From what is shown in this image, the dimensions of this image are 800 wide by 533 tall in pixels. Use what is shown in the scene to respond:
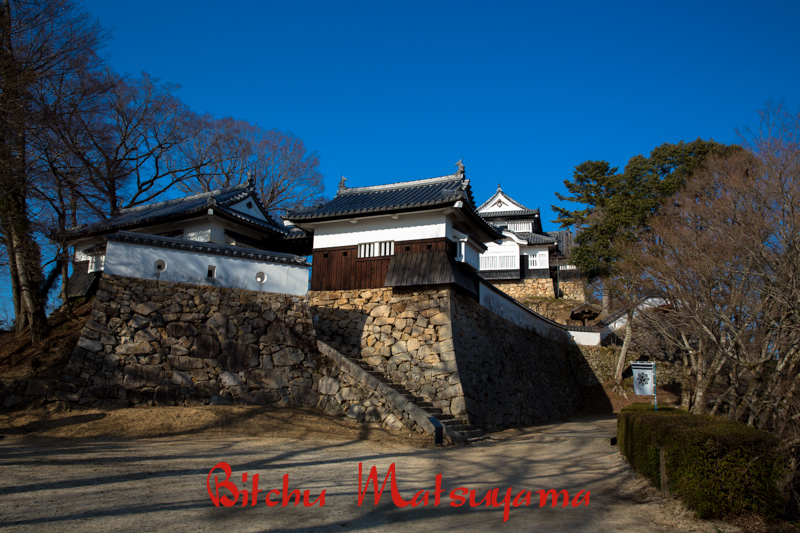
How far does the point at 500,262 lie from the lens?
3231cm

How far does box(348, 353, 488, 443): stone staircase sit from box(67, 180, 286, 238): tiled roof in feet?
25.4

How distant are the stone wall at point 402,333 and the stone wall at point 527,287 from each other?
56.2ft

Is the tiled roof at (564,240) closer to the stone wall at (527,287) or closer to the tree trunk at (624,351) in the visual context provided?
the stone wall at (527,287)

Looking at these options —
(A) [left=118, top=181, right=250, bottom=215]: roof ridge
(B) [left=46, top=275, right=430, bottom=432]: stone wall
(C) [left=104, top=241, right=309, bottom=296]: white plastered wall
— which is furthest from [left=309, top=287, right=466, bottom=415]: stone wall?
(A) [left=118, top=181, right=250, bottom=215]: roof ridge

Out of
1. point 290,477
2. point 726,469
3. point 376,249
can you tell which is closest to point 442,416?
point 376,249

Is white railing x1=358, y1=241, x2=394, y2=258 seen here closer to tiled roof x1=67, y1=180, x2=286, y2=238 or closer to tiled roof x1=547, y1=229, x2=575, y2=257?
tiled roof x1=67, y1=180, x2=286, y2=238

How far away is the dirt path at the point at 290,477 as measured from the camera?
5711 millimetres

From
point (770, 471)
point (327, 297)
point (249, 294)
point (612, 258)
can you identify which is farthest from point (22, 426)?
point (612, 258)

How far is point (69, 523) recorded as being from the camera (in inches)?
204

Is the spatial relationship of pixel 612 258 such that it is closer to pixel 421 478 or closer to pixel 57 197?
pixel 421 478

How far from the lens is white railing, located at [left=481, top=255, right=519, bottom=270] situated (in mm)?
32062

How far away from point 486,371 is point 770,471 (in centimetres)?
1051

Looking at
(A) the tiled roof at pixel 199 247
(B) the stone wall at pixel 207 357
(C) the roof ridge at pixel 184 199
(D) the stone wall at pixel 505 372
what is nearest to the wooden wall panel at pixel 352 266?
(D) the stone wall at pixel 505 372

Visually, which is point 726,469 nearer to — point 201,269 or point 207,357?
point 207,357
